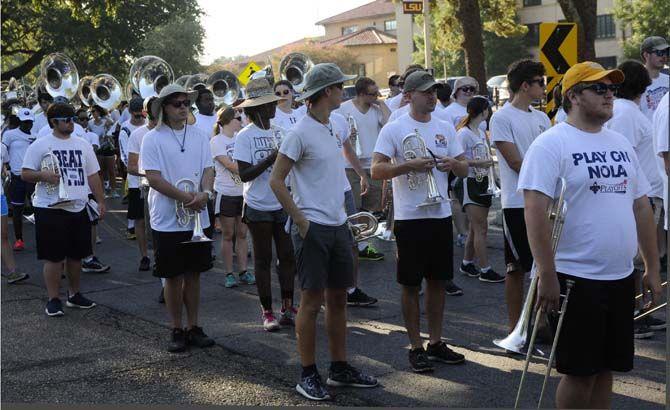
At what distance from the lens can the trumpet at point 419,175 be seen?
623cm

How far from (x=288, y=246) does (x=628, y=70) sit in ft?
9.83

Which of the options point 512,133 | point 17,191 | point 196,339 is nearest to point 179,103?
point 196,339

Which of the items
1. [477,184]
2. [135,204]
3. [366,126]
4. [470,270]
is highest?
[366,126]

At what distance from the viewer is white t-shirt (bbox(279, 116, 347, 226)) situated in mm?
5723

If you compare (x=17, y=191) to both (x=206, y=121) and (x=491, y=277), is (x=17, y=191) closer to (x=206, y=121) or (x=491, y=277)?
(x=206, y=121)

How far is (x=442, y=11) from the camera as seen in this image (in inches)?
1432

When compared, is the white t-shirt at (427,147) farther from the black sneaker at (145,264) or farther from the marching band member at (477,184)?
the black sneaker at (145,264)

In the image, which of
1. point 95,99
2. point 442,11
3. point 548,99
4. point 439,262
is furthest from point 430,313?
point 442,11

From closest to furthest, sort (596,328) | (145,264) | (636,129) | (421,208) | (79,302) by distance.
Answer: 1. (596,328)
2. (421,208)
3. (636,129)
4. (79,302)
5. (145,264)

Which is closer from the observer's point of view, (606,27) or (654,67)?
(654,67)

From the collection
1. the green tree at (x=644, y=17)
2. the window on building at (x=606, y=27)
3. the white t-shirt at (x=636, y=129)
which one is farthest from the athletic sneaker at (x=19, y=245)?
the window on building at (x=606, y=27)

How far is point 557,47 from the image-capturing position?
10.2 m

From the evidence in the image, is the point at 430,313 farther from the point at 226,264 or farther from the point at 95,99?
the point at 95,99

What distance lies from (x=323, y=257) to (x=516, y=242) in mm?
1507
